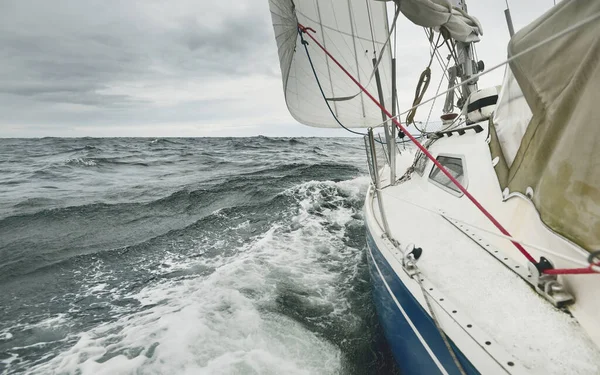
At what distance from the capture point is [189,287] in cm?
381

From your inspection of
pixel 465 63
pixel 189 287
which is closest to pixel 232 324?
pixel 189 287

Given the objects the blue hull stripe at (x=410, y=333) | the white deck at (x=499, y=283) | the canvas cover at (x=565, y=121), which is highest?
the canvas cover at (x=565, y=121)

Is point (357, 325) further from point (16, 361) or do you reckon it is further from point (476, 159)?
point (16, 361)

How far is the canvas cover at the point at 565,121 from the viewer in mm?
1230

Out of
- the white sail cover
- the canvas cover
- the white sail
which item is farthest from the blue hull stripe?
the white sail cover

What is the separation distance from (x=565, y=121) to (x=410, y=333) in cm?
134

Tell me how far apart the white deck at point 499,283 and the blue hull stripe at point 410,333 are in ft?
0.53

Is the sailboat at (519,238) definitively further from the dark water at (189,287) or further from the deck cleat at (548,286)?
the dark water at (189,287)

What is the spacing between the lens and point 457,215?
2324mm

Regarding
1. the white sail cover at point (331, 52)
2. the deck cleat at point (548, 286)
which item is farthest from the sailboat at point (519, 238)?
the white sail cover at point (331, 52)

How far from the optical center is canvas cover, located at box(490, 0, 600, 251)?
1.23 meters

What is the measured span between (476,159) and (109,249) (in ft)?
19.3

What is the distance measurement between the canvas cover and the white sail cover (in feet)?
7.13

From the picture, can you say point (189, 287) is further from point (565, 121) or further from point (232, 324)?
point (565, 121)
